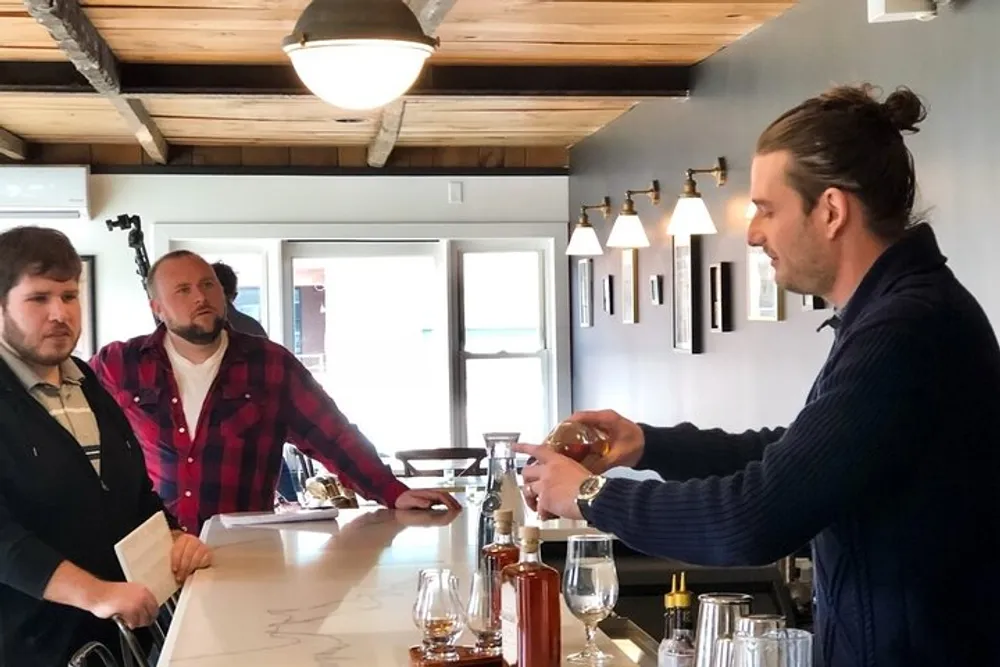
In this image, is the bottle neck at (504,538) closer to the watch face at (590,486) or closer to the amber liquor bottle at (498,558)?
the amber liquor bottle at (498,558)

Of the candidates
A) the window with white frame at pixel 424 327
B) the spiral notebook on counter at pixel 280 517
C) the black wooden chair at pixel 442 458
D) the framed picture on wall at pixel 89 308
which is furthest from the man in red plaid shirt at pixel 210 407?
the window with white frame at pixel 424 327

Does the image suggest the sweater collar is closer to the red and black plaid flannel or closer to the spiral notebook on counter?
the spiral notebook on counter

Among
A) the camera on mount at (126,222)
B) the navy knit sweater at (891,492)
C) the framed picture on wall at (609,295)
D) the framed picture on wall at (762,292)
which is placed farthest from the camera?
the framed picture on wall at (609,295)

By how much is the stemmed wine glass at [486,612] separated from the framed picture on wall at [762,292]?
2.43 metres

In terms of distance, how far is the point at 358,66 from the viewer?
8.15 ft

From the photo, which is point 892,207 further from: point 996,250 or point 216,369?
point 216,369

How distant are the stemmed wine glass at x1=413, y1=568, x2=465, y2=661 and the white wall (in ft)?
18.9

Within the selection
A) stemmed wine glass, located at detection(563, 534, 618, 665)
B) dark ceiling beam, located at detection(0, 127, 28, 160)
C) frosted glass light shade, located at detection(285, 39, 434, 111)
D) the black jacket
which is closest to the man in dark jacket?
the black jacket

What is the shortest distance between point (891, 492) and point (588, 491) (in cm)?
38

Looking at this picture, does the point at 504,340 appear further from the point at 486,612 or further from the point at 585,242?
the point at 486,612

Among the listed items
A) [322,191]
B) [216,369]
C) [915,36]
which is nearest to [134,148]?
[322,191]

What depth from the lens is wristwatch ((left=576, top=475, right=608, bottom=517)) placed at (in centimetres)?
160

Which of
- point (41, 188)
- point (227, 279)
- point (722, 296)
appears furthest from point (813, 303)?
point (41, 188)

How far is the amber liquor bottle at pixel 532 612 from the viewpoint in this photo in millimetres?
1465
